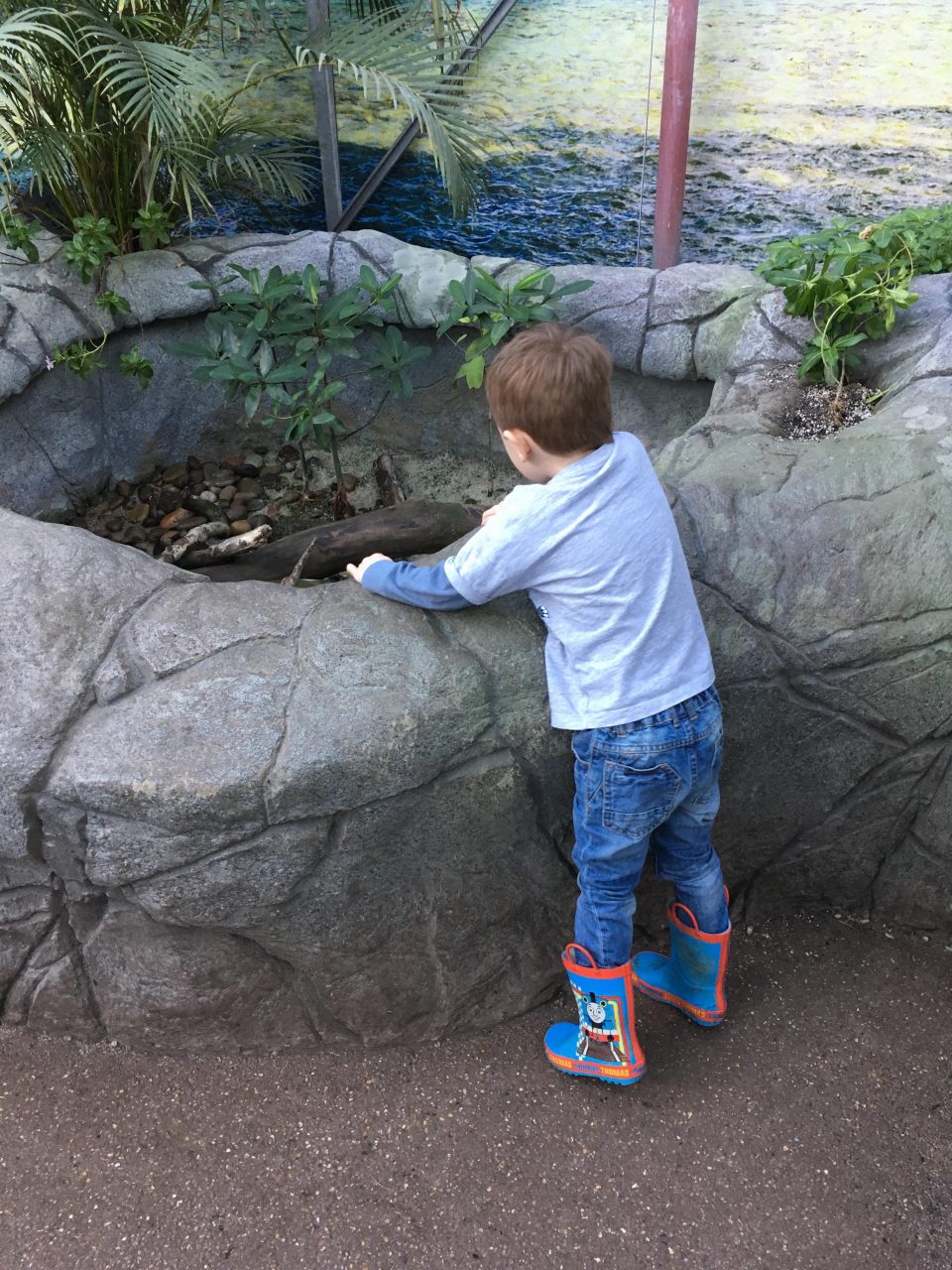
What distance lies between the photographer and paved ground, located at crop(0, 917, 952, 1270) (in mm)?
1776

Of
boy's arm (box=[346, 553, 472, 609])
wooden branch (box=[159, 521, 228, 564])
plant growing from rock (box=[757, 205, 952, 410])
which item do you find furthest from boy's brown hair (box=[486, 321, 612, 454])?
wooden branch (box=[159, 521, 228, 564])

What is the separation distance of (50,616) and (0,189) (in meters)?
2.23

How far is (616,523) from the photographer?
66.4 inches

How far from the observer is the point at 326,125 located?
3.82 m

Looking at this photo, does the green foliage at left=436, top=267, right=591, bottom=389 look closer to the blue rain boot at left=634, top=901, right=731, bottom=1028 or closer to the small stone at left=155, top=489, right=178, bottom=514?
the small stone at left=155, top=489, right=178, bottom=514

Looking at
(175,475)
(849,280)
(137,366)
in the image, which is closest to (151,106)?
(137,366)

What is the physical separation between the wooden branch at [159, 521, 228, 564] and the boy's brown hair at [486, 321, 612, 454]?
172cm

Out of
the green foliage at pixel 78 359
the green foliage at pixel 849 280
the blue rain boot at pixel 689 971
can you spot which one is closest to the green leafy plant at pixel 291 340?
the green foliage at pixel 78 359

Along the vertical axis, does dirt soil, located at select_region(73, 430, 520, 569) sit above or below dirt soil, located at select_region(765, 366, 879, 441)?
below

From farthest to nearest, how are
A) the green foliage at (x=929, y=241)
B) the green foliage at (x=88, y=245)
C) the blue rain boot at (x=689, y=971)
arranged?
1. the green foliage at (x=88, y=245)
2. the green foliage at (x=929, y=241)
3. the blue rain boot at (x=689, y=971)

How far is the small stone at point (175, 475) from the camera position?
3.61 metres

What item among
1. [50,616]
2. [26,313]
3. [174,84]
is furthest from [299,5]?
[50,616]

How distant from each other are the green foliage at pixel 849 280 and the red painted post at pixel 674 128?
106cm

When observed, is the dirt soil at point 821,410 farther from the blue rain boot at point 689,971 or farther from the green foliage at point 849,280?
the blue rain boot at point 689,971
